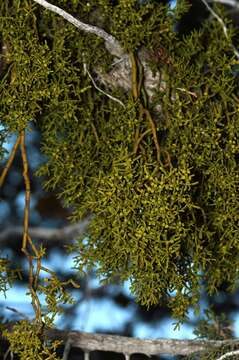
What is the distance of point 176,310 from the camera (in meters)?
0.98

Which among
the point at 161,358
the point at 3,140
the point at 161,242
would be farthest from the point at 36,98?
the point at 161,358

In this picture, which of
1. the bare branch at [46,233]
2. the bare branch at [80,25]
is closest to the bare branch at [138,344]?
the bare branch at [46,233]

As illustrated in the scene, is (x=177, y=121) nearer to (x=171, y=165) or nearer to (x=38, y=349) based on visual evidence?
(x=171, y=165)

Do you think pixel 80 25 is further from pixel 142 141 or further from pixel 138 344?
pixel 138 344

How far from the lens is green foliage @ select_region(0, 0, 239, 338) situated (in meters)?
0.87

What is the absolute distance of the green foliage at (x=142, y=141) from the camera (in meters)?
0.87

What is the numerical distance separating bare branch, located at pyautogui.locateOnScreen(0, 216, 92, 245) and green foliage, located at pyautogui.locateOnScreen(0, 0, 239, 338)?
1.34 feet

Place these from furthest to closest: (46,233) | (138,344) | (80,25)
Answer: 1. (46,233)
2. (138,344)
3. (80,25)

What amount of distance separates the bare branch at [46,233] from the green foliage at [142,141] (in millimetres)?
409

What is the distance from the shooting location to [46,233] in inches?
57.3

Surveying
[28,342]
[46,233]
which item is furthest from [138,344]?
[46,233]

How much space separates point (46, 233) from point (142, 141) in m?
0.56

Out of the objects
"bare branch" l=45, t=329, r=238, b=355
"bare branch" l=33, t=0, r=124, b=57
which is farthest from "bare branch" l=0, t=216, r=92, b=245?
"bare branch" l=33, t=0, r=124, b=57

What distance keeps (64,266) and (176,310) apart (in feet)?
1.55
